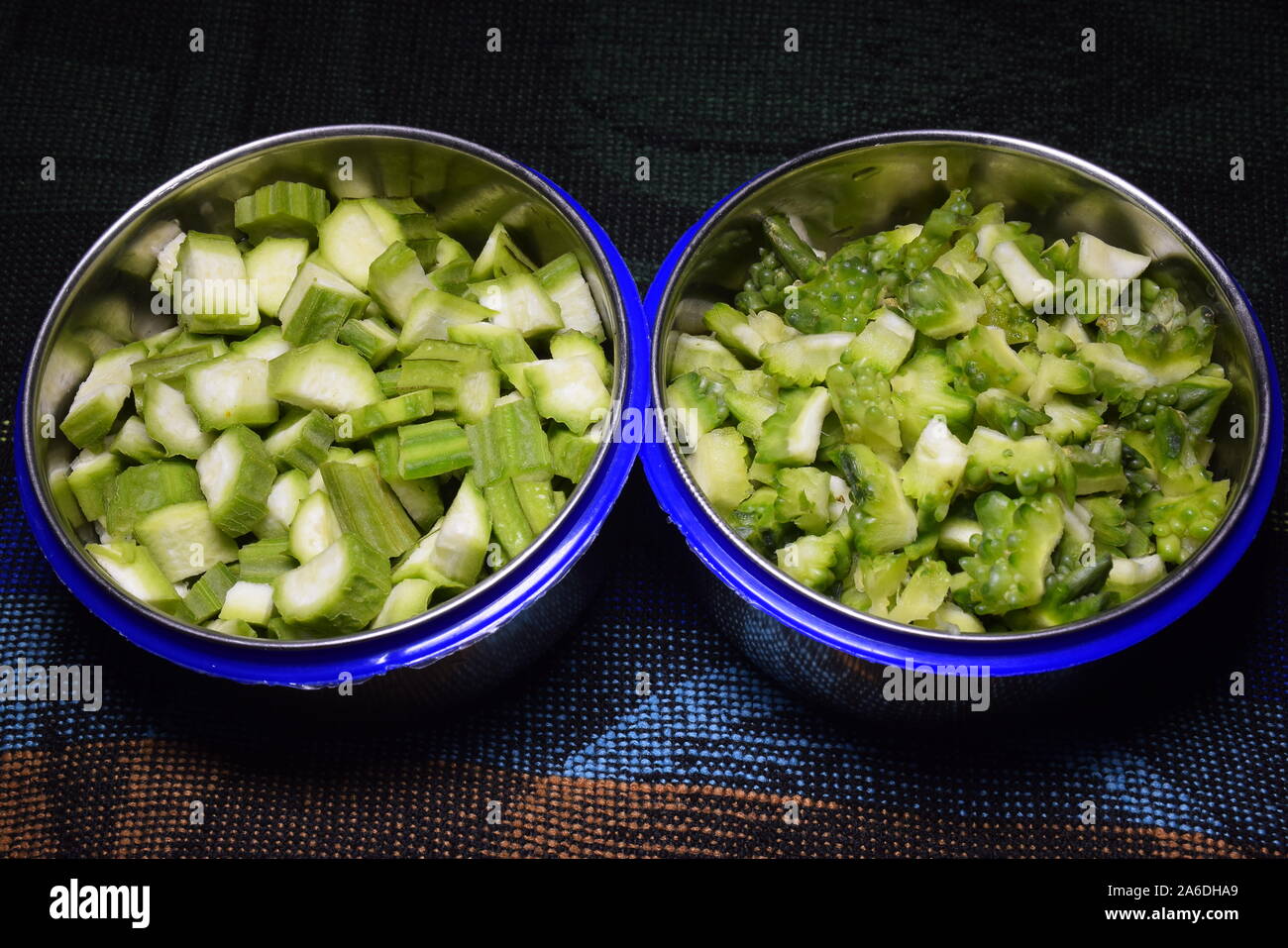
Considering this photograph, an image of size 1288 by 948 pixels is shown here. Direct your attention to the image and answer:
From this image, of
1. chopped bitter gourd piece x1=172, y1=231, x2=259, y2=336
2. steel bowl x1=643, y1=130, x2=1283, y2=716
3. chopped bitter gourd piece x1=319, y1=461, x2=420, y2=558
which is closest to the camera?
steel bowl x1=643, y1=130, x2=1283, y2=716

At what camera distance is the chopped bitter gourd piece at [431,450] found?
4.95 ft

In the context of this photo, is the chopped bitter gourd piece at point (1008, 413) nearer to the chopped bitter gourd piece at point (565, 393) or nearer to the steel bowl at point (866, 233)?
the steel bowl at point (866, 233)

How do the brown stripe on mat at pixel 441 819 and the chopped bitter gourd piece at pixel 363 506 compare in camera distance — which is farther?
the brown stripe on mat at pixel 441 819

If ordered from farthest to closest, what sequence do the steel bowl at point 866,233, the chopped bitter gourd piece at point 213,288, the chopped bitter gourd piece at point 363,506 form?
the chopped bitter gourd piece at point 213,288, the chopped bitter gourd piece at point 363,506, the steel bowl at point 866,233

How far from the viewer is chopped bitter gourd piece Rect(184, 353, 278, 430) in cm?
156

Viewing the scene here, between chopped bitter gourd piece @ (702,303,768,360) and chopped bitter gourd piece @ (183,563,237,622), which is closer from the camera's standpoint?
chopped bitter gourd piece @ (183,563,237,622)

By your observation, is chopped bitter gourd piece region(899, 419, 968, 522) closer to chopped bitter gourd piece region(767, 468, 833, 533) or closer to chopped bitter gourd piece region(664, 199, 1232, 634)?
chopped bitter gourd piece region(664, 199, 1232, 634)

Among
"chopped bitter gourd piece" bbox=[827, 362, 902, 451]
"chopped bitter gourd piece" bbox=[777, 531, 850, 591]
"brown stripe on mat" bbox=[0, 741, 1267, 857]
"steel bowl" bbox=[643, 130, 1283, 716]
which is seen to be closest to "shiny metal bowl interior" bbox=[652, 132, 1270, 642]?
"steel bowl" bbox=[643, 130, 1283, 716]

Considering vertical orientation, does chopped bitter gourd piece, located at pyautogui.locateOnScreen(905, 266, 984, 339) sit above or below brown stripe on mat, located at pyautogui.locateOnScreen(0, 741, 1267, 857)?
above

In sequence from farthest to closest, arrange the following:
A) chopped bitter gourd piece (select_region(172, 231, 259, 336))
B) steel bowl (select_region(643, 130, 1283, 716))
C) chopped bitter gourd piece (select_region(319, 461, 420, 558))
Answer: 1. chopped bitter gourd piece (select_region(172, 231, 259, 336))
2. chopped bitter gourd piece (select_region(319, 461, 420, 558))
3. steel bowl (select_region(643, 130, 1283, 716))

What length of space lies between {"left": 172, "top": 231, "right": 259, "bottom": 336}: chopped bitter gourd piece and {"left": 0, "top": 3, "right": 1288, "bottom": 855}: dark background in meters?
0.50

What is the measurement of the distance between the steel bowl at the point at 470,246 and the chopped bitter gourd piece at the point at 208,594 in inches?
3.3

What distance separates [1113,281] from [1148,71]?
0.76 meters

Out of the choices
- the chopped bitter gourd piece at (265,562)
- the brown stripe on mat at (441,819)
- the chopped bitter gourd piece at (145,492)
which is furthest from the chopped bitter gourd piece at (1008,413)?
the chopped bitter gourd piece at (145,492)
